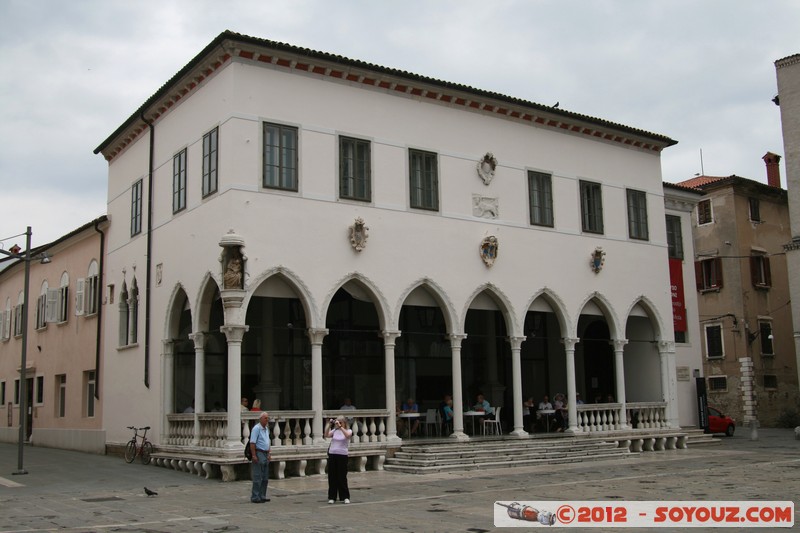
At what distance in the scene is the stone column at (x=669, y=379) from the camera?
88.4 ft

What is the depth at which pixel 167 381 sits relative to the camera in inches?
854

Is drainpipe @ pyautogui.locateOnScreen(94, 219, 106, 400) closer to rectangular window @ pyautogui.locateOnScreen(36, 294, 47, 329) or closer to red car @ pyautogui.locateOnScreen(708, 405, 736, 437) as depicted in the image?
rectangular window @ pyautogui.locateOnScreen(36, 294, 47, 329)

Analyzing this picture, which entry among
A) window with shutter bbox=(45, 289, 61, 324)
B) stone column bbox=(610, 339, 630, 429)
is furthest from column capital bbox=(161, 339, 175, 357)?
stone column bbox=(610, 339, 630, 429)

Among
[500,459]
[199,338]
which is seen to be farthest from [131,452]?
[500,459]

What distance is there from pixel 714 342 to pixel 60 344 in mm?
28927

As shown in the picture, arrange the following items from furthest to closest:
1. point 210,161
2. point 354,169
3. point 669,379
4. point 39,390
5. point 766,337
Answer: point 766,337 < point 39,390 < point 669,379 < point 354,169 < point 210,161

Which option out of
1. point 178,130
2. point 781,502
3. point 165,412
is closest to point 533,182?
point 178,130

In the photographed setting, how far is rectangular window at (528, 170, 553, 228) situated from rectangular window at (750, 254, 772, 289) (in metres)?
19.4

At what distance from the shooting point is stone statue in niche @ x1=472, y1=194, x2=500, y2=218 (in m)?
23.4

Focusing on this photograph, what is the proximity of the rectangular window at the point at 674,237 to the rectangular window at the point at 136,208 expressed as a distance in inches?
701

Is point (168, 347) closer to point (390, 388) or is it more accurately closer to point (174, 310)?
point (174, 310)

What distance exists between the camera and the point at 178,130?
22297 mm

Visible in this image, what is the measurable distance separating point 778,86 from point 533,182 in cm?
1524

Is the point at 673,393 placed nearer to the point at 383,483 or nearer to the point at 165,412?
the point at 383,483
